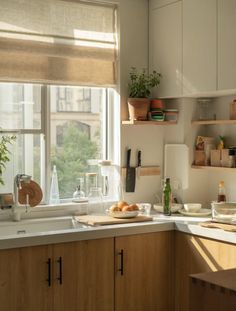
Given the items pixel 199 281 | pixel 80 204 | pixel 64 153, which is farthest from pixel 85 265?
pixel 199 281

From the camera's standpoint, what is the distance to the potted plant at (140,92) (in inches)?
166

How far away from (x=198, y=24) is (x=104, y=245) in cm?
168

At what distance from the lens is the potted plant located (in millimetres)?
4215

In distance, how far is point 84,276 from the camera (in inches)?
137

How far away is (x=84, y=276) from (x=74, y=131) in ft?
4.01

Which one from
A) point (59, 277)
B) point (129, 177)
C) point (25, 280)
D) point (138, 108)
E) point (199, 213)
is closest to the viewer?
point (25, 280)

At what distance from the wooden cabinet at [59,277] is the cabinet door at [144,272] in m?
0.08

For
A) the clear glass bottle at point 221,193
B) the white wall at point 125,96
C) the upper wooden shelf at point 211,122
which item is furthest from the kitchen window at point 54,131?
the clear glass bottle at point 221,193

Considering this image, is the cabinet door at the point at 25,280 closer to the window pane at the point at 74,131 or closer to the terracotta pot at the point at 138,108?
the window pane at the point at 74,131

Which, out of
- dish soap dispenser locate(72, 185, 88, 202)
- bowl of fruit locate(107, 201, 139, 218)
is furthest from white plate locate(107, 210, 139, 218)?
dish soap dispenser locate(72, 185, 88, 202)

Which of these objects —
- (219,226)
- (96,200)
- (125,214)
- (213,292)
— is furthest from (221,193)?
(213,292)

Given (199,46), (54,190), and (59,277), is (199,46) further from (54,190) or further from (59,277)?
(59,277)

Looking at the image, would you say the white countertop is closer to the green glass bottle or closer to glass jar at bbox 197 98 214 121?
the green glass bottle

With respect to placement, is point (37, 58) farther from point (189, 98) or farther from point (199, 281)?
point (199, 281)
